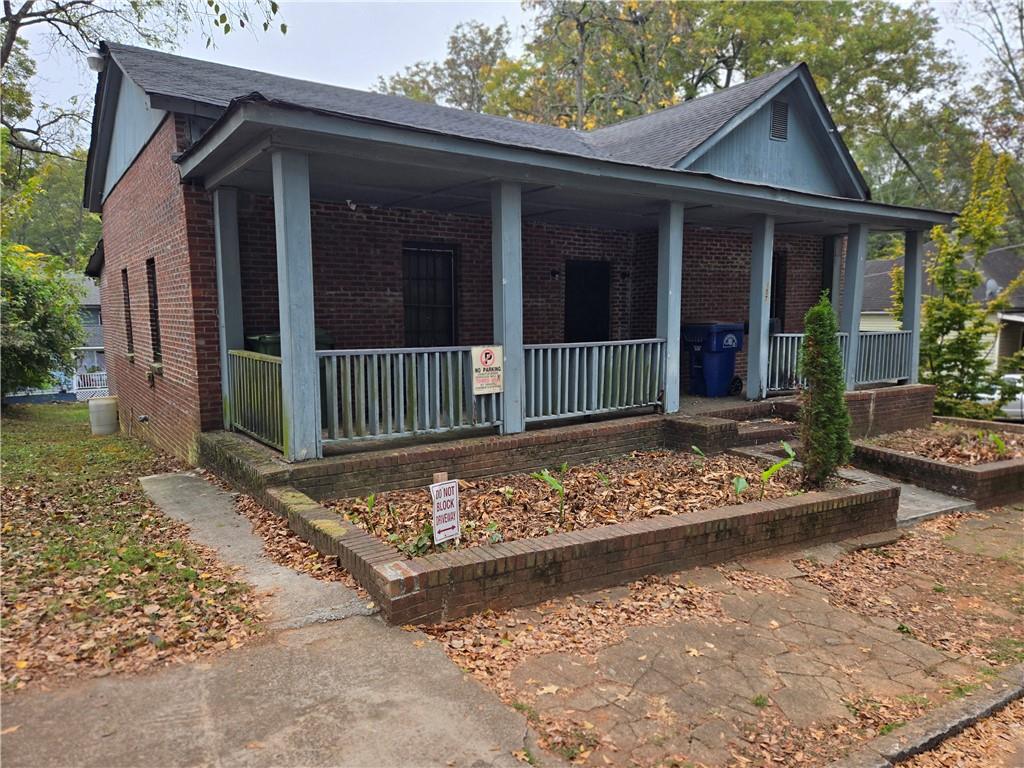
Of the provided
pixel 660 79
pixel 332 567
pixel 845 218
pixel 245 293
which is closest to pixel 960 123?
pixel 660 79

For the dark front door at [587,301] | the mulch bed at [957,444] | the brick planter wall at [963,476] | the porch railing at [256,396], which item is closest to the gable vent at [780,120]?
the dark front door at [587,301]

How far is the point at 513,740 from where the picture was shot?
288 centimetres

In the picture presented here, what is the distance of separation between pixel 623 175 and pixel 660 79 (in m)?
23.4

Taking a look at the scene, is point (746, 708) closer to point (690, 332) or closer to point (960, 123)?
point (690, 332)

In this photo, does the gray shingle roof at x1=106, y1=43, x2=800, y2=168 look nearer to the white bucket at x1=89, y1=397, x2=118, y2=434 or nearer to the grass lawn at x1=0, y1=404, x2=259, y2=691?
the grass lawn at x1=0, y1=404, x2=259, y2=691

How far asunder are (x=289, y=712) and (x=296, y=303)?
11.5 feet

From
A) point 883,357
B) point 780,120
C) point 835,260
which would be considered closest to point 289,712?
point 883,357

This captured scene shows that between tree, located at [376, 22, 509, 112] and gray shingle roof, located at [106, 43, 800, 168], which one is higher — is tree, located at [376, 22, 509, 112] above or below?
above

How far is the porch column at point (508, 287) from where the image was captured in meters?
6.79

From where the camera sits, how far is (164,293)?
8.12 metres

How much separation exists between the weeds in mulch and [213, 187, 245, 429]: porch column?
5909 mm

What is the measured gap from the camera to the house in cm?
602

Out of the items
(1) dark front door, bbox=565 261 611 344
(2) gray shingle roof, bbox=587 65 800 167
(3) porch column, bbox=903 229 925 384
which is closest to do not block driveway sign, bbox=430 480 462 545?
(1) dark front door, bbox=565 261 611 344

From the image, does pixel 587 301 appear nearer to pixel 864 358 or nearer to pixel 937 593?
pixel 864 358
